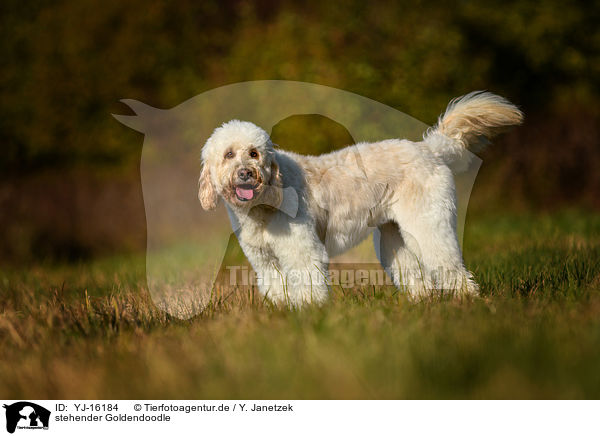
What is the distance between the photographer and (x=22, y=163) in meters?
15.5

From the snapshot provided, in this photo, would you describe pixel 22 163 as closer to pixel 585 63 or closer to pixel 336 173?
pixel 336 173

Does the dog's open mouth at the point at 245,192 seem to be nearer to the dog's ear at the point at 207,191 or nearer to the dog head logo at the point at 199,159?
the dog head logo at the point at 199,159

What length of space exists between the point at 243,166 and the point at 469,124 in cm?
251

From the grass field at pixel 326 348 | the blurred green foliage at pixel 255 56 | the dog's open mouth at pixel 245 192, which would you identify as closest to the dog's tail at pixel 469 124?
the grass field at pixel 326 348

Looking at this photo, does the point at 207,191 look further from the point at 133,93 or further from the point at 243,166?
the point at 133,93

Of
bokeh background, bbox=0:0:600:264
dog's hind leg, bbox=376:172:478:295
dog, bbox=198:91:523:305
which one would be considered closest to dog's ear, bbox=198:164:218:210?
dog, bbox=198:91:523:305

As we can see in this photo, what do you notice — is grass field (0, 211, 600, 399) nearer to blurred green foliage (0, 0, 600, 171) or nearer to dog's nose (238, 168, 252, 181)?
dog's nose (238, 168, 252, 181)

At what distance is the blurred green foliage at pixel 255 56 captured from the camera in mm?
10906
